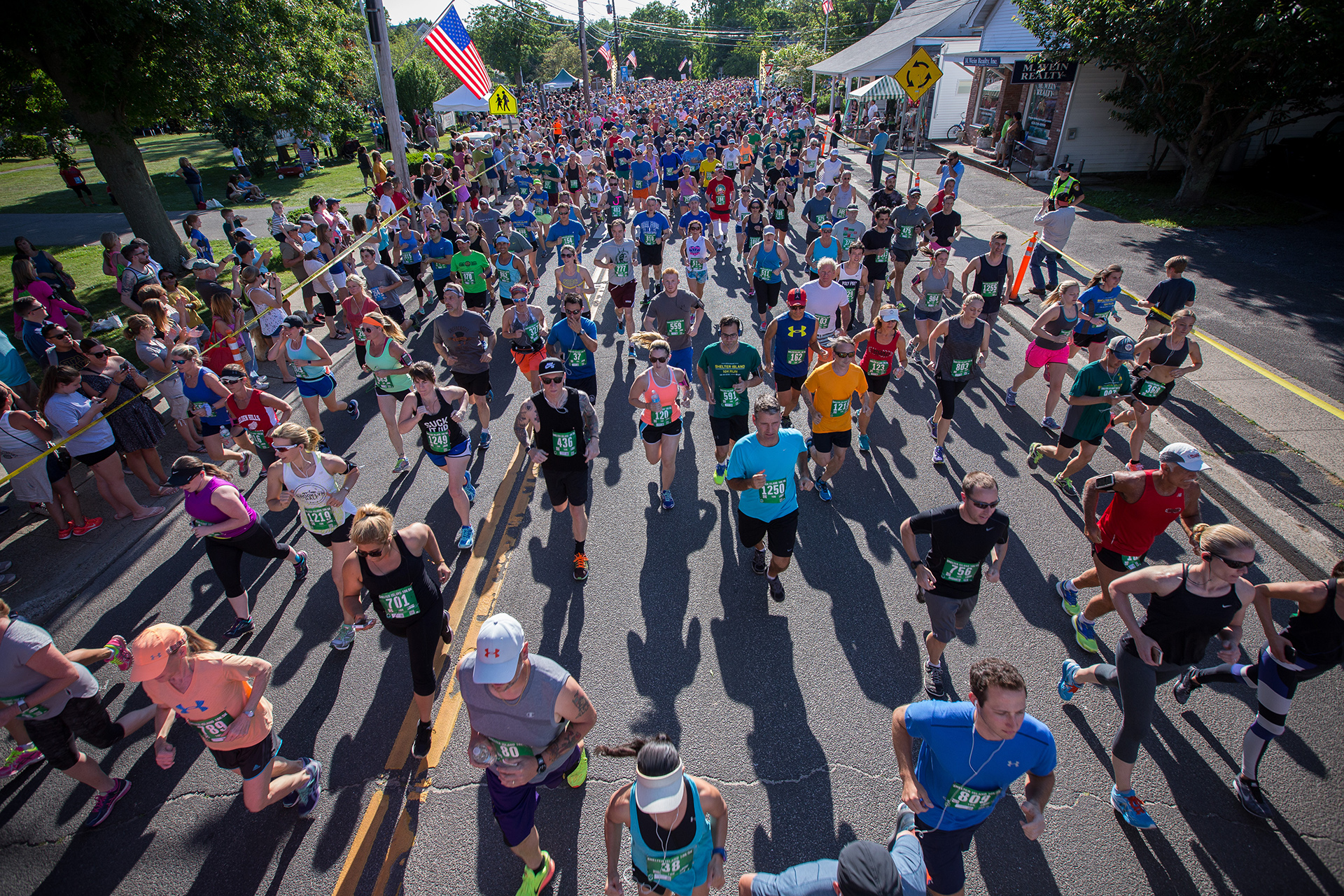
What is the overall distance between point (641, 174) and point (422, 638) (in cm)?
1584

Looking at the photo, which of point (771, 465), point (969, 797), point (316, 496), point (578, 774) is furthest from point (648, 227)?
point (969, 797)

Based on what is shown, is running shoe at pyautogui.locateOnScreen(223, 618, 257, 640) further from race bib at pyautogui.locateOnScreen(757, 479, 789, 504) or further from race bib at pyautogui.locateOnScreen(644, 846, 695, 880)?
race bib at pyautogui.locateOnScreen(757, 479, 789, 504)

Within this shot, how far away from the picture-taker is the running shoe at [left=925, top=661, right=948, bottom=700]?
453 centimetres

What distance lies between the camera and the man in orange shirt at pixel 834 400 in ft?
20.1

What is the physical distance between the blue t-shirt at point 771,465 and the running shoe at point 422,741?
2.88 m

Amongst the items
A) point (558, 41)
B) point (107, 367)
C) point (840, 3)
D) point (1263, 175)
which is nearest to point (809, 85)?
point (840, 3)

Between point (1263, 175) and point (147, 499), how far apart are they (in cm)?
2857

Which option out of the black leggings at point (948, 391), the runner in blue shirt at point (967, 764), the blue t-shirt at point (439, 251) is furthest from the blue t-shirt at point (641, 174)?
the runner in blue shirt at point (967, 764)

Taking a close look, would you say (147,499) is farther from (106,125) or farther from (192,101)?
(106,125)

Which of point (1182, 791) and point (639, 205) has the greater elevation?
point (639, 205)

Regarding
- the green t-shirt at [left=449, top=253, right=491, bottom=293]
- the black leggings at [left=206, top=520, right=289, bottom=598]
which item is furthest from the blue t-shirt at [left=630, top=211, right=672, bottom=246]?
the black leggings at [left=206, top=520, right=289, bottom=598]

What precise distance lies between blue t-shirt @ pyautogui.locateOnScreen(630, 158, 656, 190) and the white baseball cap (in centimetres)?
1617

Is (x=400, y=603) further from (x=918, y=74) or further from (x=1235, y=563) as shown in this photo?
(x=918, y=74)

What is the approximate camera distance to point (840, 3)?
59125 mm
